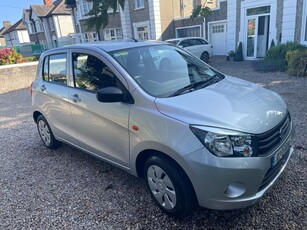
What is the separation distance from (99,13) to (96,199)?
7.31ft

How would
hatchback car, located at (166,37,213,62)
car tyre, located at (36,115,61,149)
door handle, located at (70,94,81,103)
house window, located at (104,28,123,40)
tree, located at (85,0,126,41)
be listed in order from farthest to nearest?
house window, located at (104,28,123,40)
hatchback car, located at (166,37,213,62)
car tyre, located at (36,115,61,149)
door handle, located at (70,94,81,103)
tree, located at (85,0,126,41)

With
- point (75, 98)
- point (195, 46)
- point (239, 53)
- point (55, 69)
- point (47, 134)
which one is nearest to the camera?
point (75, 98)

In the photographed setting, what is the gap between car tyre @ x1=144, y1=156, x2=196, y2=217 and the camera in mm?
2449

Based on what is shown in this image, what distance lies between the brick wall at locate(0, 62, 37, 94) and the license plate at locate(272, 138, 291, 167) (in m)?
12.2

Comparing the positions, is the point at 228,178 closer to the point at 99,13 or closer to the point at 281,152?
the point at 281,152

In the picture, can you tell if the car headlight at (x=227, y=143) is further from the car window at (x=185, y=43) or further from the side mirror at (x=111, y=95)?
the car window at (x=185, y=43)

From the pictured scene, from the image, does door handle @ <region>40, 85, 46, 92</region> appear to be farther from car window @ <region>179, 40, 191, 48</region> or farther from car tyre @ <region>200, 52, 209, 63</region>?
car tyre @ <region>200, 52, 209, 63</region>

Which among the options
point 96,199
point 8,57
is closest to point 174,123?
point 96,199

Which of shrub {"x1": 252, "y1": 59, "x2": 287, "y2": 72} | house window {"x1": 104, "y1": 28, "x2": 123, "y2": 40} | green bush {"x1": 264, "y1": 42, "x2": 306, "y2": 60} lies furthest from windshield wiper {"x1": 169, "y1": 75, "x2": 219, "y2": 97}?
house window {"x1": 104, "y1": 28, "x2": 123, "y2": 40}

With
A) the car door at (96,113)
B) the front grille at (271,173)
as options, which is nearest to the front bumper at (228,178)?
the front grille at (271,173)

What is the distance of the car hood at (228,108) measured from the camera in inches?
91.5

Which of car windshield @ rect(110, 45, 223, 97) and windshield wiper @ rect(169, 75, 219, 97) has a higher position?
car windshield @ rect(110, 45, 223, 97)

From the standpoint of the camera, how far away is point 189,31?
20.0m

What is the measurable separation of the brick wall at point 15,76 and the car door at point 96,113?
980cm
